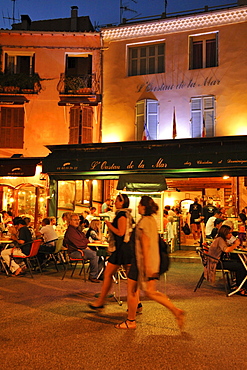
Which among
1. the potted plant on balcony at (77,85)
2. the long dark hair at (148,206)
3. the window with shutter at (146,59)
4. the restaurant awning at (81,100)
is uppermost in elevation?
the window with shutter at (146,59)

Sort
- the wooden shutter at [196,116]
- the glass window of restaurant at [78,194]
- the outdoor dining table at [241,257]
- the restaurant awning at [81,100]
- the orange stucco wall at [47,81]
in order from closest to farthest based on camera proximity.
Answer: the outdoor dining table at [241,257] → the wooden shutter at [196,116] → the glass window of restaurant at [78,194] → the restaurant awning at [81,100] → the orange stucco wall at [47,81]

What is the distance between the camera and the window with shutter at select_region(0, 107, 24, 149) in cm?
1739

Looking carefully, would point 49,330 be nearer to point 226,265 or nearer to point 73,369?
point 73,369

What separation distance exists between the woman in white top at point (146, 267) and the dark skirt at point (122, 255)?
59cm

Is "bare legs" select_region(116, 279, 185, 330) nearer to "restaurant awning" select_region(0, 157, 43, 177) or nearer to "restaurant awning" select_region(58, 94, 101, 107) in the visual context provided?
"restaurant awning" select_region(0, 157, 43, 177)

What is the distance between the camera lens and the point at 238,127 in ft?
50.3

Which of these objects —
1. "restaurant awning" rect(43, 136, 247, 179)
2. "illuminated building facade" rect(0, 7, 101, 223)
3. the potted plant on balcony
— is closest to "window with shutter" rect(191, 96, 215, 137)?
"restaurant awning" rect(43, 136, 247, 179)

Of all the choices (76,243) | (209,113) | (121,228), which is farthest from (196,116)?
(121,228)

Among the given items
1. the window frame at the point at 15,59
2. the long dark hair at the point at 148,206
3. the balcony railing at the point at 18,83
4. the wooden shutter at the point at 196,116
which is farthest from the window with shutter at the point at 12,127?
the long dark hair at the point at 148,206

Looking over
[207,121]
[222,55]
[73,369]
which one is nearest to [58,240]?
[73,369]

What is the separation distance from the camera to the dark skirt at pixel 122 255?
6.07 meters

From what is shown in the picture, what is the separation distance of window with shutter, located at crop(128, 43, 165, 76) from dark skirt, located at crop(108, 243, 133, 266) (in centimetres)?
1210

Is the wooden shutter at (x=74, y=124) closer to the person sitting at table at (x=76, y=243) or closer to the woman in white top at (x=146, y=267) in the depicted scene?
the person sitting at table at (x=76, y=243)

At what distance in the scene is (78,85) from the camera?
17.3m
